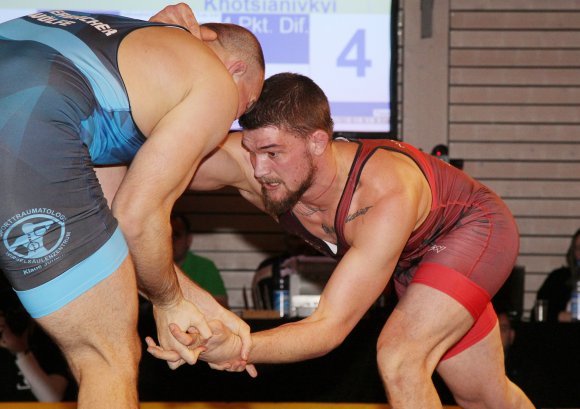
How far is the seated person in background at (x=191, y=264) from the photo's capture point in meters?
5.57

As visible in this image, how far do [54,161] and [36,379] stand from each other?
240cm

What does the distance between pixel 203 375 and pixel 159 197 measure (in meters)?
2.18

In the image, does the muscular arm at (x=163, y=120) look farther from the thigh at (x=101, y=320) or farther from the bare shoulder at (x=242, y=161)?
the bare shoulder at (x=242, y=161)

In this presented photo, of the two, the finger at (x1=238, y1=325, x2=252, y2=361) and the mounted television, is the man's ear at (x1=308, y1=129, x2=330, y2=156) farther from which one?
the mounted television

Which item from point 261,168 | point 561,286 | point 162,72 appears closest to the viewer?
point 162,72

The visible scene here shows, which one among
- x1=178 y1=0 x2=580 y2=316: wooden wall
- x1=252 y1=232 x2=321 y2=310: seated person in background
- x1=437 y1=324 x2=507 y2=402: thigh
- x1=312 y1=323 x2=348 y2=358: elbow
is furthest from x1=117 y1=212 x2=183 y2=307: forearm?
x1=178 y1=0 x2=580 y2=316: wooden wall

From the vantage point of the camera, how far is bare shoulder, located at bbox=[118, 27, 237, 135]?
2.26 meters

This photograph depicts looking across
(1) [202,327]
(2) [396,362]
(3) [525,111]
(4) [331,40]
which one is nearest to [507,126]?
(3) [525,111]

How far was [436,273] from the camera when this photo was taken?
9.90 ft

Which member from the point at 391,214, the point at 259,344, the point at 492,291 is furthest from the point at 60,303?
the point at 492,291

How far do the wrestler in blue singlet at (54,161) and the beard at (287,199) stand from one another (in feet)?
3.08

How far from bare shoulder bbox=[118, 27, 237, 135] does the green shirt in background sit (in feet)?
10.9

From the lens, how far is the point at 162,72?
226cm

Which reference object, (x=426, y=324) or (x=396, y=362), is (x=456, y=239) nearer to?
(x=426, y=324)
